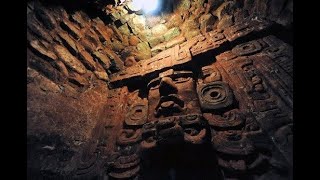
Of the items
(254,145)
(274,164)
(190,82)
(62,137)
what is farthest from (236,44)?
(62,137)

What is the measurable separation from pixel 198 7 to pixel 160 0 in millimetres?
1571

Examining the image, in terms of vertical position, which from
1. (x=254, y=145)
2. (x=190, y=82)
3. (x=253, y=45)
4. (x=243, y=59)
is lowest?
(x=254, y=145)

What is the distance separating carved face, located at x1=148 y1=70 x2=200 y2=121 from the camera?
3.20 m

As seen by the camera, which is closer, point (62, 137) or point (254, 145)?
point (254, 145)

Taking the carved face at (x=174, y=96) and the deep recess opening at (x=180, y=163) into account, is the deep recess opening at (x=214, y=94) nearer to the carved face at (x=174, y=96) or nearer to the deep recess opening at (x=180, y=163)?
the carved face at (x=174, y=96)

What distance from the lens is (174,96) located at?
10.8 ft

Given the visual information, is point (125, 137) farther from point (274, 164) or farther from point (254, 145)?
point (274, 164)

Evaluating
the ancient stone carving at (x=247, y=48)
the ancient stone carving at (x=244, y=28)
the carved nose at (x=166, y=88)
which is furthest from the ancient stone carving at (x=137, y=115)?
the ancient stone carving at (x=244, y=28)

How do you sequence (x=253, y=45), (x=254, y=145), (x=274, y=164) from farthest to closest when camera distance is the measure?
(x=253, y=45) < (x=254, y=145) < (x=274, y=164)

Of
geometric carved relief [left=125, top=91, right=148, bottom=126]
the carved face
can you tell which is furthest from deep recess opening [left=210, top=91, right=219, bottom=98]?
geometric carved relief [left=125, top=91, right=148, bottom=126]

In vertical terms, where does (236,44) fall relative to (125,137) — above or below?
above

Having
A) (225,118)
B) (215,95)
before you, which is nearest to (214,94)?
(215,95)

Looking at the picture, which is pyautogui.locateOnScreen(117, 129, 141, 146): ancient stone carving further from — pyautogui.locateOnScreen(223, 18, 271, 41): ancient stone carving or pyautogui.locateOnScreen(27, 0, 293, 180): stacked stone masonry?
pyautogui.locateOnScreen(223, 18, 271, 41): ancient stone carving

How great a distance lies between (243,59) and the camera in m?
3.49
